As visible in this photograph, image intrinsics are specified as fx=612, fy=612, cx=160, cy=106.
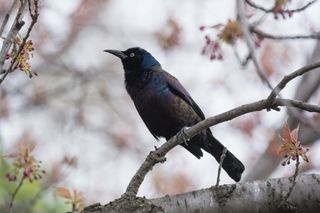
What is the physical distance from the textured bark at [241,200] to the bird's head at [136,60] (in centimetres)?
228

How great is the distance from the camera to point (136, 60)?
5.15 meters

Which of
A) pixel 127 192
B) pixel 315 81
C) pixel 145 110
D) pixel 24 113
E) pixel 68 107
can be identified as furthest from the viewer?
pixel 68 107

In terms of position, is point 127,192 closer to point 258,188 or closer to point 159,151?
point 159,151

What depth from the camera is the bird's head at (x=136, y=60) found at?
16.6 feet

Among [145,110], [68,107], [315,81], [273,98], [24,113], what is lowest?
[273,98]

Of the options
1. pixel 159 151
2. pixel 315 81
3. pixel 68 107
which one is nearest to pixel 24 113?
pixel 68 107

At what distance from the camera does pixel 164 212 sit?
275 cm

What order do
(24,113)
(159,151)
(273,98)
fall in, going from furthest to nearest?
(24,113) < (159,151) < (273,98)

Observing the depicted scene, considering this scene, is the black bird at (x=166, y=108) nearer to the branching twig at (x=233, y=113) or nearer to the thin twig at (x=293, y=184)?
the branching twig at (x=233, y=113)

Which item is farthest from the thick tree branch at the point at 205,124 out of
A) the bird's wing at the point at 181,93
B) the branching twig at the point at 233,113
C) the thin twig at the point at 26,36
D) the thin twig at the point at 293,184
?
the bird's wing at the point at 181,93

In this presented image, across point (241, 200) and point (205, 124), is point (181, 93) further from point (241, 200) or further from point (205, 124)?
point (241, 200)

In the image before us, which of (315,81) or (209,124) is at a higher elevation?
(315,81)

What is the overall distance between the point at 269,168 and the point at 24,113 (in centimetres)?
337

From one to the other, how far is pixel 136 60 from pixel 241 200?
2.55m
